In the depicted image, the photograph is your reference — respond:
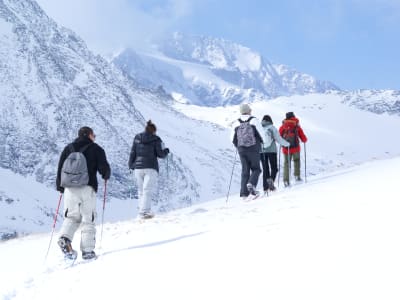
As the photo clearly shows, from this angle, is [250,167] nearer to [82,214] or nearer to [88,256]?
[82,214]

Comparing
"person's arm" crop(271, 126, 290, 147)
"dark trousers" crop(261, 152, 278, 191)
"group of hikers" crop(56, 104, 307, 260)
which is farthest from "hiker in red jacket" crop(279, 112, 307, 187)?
"dark trousers" crop(261, 152, 278, 191)

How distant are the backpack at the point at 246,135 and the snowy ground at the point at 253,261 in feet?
9.10

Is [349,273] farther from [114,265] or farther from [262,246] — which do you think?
[114,265]

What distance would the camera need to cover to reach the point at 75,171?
28.1 ft

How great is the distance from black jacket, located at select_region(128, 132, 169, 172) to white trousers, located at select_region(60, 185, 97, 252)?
4.22 m

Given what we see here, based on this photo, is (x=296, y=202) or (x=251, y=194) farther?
(x=251, y=194)

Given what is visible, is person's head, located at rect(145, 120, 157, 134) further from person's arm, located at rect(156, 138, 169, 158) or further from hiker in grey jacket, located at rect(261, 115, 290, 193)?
hiker in grey jacket, located at rect(261, 115, 290, 193)

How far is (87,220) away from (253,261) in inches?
148

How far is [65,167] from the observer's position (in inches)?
341

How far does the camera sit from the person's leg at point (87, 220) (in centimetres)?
865

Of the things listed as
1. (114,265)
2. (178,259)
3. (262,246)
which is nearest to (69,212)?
(114,265)

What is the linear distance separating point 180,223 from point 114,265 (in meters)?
3.93

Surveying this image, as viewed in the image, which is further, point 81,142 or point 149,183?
point 149,183

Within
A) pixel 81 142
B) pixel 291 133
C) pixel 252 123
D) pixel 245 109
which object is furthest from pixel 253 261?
pixel 291 133
